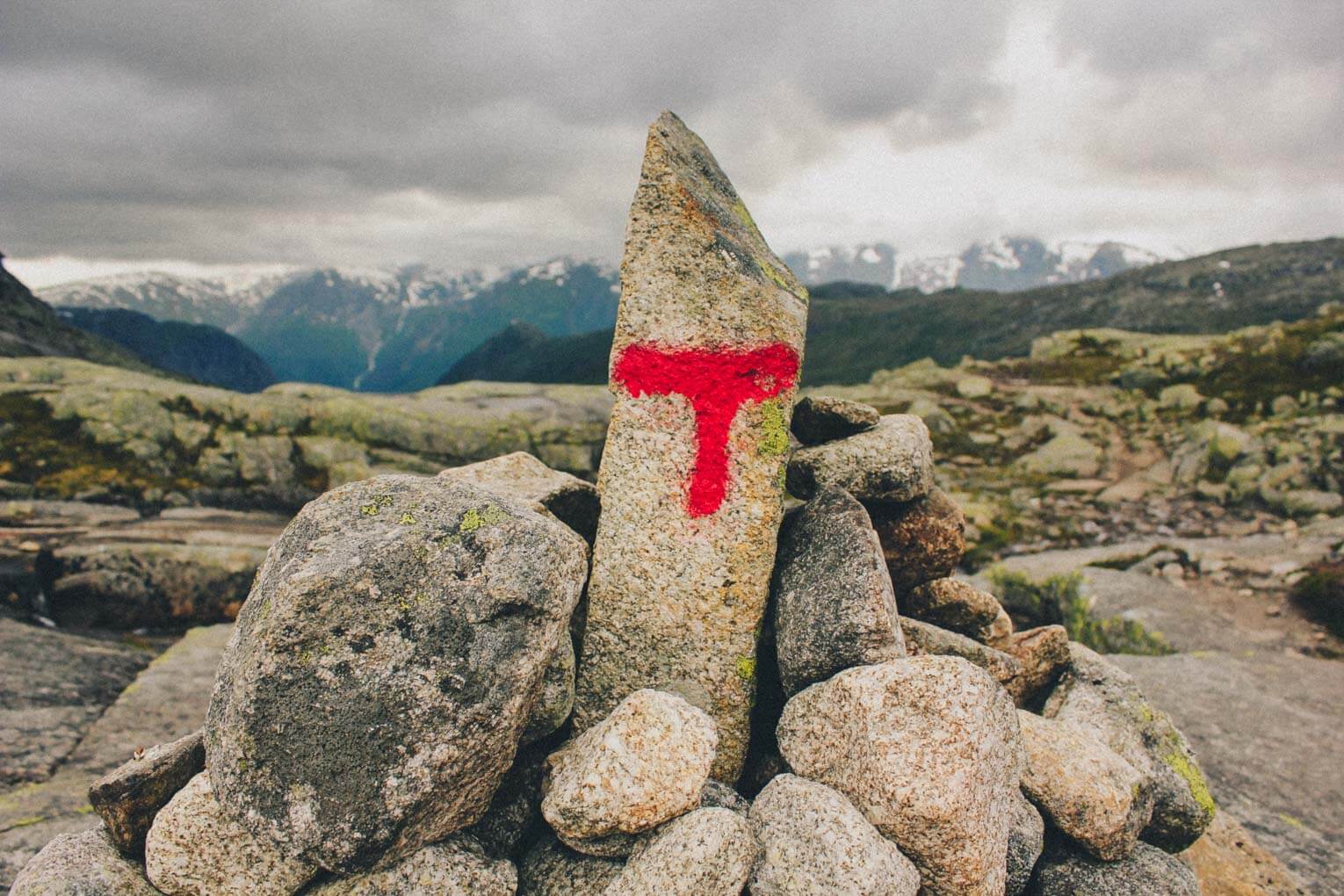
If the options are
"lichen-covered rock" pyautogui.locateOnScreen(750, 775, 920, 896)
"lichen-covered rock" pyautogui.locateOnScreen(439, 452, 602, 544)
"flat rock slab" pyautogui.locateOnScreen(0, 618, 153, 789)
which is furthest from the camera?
"flat rock slab" pyautogui.locateOnScreen(0, 618, 153, 789)

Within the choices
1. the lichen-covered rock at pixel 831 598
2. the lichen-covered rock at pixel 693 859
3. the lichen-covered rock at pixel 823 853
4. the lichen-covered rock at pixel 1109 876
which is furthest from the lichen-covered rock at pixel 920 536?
the lichen-covered rock at pixel 693 859

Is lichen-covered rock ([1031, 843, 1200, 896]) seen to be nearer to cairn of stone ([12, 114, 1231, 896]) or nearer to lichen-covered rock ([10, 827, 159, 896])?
cairn of stone ([12, 114, 1231, 896])

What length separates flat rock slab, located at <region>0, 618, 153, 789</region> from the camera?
43.3 ft

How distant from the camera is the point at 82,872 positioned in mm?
6137

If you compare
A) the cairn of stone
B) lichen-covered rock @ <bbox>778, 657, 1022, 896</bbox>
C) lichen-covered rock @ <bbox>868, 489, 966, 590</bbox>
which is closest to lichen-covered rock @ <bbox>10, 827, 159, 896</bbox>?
the cairn of stone

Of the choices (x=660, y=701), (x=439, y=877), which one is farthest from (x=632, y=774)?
(x=439, y=877)

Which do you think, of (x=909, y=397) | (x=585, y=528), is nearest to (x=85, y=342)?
(x=909, y=397)

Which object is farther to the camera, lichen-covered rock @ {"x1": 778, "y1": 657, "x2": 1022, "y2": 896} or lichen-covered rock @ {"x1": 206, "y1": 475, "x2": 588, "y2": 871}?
lichen-covered rock @ {"x1": 778, "y1": 657, "x2": 1022, "y2": 896}

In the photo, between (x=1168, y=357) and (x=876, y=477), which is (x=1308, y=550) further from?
(x=1168, y=357)

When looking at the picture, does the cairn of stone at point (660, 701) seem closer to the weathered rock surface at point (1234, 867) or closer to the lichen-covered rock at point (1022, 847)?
the lichen-covered rock at point (1022, 847)

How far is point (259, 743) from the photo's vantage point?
5750 millimetres

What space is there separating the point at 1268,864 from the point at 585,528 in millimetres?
10574

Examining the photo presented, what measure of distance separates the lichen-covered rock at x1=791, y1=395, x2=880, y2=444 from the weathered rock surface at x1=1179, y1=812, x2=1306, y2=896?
283 inches

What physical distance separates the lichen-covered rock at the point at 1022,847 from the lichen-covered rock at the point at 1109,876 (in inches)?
8.1
